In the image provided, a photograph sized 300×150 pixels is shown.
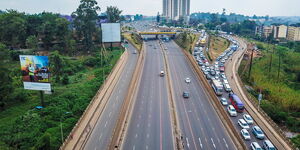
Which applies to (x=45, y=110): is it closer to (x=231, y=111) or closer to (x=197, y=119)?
(x=197, y=119)

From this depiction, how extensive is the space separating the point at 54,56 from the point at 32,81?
23.7 metres

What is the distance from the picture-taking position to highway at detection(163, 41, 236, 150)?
3356 centimetres

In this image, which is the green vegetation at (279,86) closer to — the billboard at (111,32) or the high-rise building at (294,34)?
the billboard at (111,32)

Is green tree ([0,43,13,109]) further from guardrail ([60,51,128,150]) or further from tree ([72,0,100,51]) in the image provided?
tree ([72,0,100,51])

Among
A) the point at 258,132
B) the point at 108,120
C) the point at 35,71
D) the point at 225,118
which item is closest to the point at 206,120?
the point at 225,118

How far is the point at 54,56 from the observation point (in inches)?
2459

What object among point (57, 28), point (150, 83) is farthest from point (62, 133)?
point (57, 28)

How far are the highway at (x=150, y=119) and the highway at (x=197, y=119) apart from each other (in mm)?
2439

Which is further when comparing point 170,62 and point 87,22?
point 87,22

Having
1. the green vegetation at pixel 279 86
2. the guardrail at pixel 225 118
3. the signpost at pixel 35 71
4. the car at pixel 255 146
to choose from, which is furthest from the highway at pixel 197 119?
the signpost at pixel 35 71

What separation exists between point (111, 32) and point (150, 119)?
58.2 m

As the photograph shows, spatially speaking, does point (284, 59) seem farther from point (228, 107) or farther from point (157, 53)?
point (228, 107)

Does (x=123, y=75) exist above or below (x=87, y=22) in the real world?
below

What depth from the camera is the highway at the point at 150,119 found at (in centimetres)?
3328
